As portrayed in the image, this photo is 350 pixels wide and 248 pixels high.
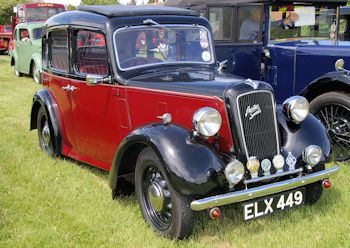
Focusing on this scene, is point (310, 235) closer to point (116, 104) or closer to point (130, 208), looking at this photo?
point (130, 208)

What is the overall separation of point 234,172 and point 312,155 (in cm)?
78

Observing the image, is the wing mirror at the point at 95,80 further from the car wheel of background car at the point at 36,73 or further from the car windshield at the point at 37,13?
the car windshield at the point at 37,13

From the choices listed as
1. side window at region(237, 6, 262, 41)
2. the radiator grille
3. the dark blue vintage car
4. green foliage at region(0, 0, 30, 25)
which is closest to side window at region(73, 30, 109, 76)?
the radiator grille

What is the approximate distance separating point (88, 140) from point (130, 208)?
1014mm

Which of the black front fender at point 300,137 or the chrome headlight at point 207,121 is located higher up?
the chrome headlight at point 207,121

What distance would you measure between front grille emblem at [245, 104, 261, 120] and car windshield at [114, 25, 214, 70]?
1138 millimetres

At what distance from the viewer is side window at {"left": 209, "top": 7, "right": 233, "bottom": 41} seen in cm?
617

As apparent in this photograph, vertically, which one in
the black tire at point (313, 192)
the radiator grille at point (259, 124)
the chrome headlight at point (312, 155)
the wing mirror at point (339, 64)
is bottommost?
the black tire at point (313, 192)

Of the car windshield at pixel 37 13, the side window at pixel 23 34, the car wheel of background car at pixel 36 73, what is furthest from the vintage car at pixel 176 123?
the car windshield at pixel 37 13

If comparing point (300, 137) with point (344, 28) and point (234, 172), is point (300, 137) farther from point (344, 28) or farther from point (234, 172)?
point (344, 28)

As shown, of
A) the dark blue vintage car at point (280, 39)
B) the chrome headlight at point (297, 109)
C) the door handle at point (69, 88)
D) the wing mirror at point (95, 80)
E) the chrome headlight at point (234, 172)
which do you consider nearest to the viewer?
the chrome headlight at point (234, 172)

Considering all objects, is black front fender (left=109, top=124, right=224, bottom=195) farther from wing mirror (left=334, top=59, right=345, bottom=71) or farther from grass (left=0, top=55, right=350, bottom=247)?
wing mirror (left=334, top=59, right=345, bottom=71)

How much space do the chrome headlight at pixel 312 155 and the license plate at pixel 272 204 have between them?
0.74 feet

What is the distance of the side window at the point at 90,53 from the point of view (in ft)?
13.7
